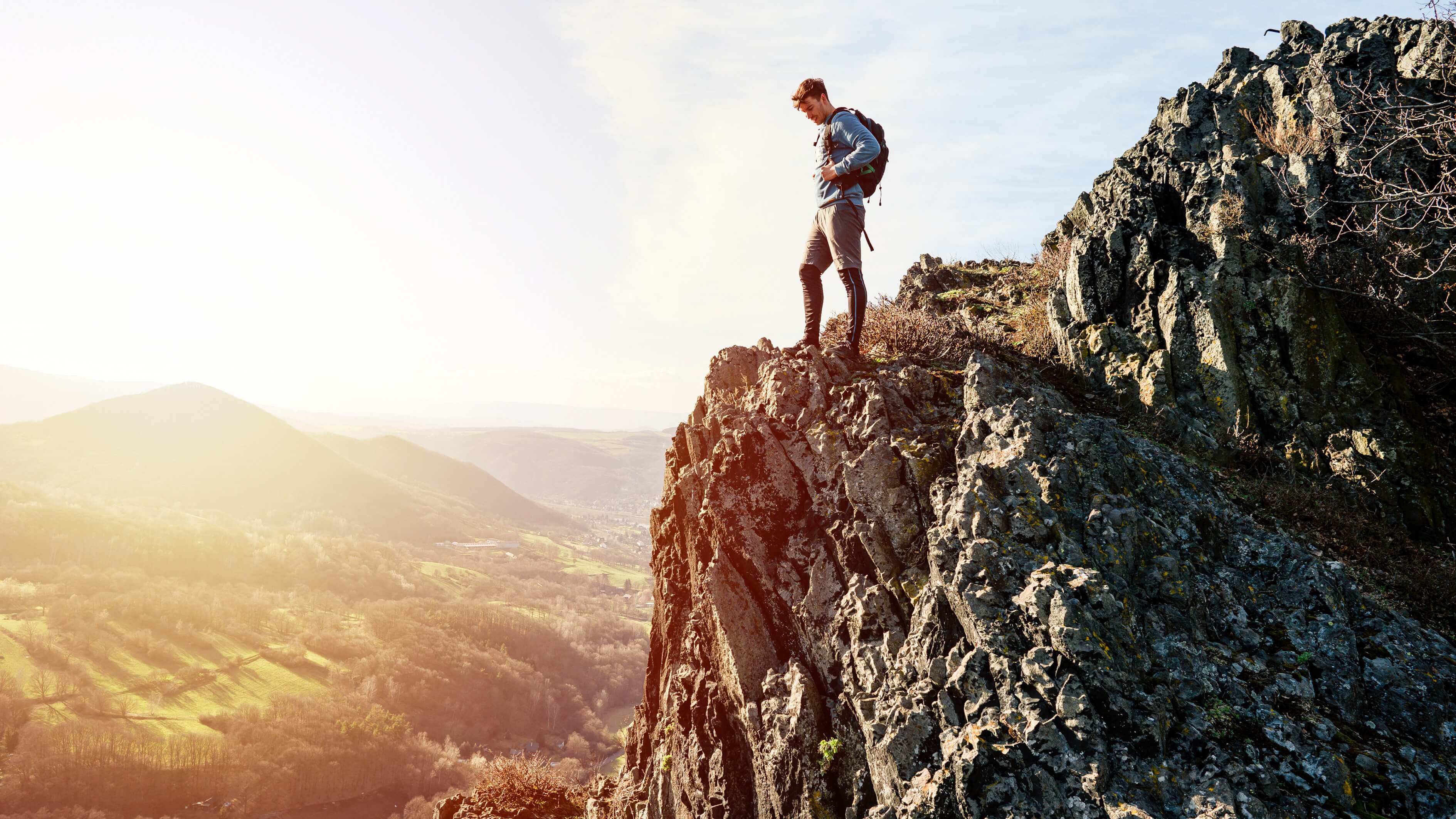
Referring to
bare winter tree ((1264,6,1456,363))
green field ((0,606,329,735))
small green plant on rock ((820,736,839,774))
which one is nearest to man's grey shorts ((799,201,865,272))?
small green plant on rock ((820,736,839,774))

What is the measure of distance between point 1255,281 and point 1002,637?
7.68 meters

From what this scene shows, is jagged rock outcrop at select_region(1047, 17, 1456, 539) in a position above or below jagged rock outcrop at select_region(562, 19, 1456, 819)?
above

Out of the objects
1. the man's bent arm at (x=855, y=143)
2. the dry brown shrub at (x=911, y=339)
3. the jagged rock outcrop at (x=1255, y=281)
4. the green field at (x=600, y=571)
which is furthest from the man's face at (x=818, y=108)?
the green field at (x=600, y=571)

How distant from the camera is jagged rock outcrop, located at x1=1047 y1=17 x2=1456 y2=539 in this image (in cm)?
809

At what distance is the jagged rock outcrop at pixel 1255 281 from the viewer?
809 centimetres

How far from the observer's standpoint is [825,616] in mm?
7352

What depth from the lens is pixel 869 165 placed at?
27.5 ft

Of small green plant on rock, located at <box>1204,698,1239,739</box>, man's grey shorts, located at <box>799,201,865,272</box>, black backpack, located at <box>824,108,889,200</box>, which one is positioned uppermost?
black backpack, located at <box>824,108,889,200</box>

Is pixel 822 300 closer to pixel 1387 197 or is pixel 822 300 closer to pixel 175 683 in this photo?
pixel 1387 197

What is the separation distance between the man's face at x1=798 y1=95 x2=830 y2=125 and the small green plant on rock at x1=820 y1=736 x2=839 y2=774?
805cm

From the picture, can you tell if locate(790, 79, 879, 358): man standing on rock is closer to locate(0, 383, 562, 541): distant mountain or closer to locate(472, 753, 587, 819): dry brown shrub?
locate(472, 753, 587, 819): dry brown shrub

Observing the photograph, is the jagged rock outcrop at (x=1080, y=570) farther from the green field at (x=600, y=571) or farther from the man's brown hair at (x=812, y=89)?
the green field at (x=600, y=571)

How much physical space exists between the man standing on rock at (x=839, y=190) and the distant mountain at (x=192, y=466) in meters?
204

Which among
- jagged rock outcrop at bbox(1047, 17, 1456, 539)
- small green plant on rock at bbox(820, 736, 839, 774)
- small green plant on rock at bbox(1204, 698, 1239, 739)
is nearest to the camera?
small green plant on rock at bbox(1204, 698, 1239, 739)
